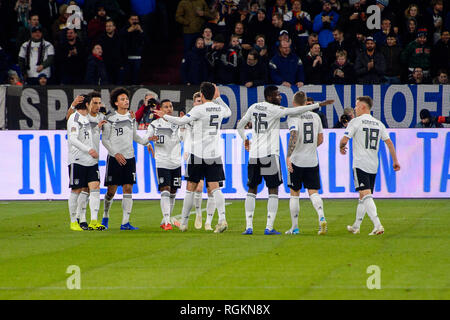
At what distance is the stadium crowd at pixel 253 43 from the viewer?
2319 centimetres

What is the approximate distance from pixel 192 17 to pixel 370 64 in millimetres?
5405

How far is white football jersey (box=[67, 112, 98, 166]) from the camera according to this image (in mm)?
14984

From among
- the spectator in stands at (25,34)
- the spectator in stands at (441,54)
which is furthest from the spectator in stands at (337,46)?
the spectator in stands at (25,34)

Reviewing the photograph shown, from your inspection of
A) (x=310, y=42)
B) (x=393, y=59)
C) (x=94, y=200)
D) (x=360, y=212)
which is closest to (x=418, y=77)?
(x=393, y=59)

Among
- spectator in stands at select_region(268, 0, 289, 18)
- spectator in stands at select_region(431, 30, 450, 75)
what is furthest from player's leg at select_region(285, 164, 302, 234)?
spectator in stands at select_region(268, 0, 289, 18)

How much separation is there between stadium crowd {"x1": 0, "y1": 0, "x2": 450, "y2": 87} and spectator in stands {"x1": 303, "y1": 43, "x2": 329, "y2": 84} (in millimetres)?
26

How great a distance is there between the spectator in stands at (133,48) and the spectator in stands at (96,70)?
98 cm

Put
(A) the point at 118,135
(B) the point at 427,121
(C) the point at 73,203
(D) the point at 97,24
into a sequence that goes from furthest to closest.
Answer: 1. (D) the point at 97,24
2. (B) the point at 427,121
3. (A) the point at 118,135
4. (C) the point at 73,203

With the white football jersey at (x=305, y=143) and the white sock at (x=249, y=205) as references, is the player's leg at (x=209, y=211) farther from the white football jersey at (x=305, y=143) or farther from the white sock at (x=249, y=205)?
the white football jersey at (x=305, y=143)

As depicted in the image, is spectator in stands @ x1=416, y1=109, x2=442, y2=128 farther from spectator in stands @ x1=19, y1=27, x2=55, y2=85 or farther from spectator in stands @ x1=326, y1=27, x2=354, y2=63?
spectator in stands @ x1=19, y1=27, x2=55, y2=85

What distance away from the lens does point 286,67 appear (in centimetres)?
2300

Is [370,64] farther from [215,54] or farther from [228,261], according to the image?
[228,261]

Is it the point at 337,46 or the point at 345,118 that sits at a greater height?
the point at 337,46
